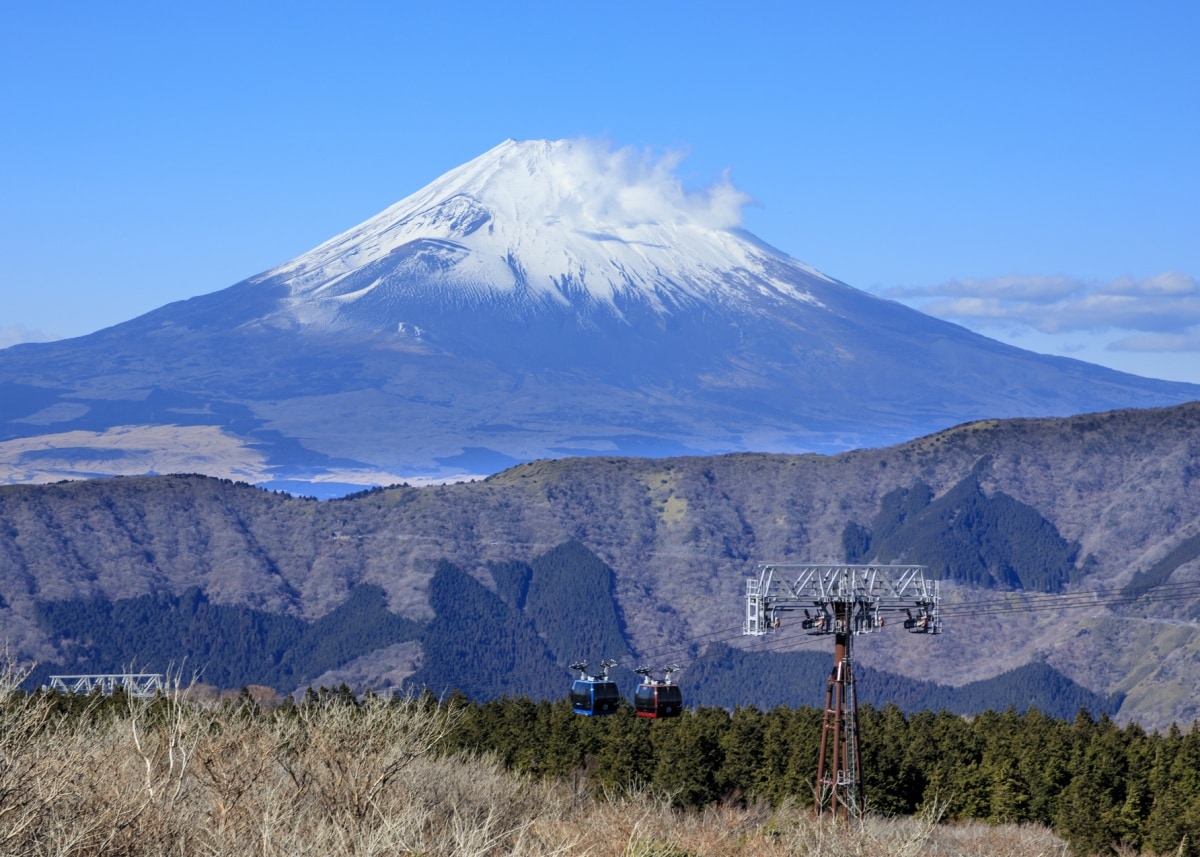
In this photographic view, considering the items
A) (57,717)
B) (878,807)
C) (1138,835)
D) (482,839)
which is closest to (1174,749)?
(1138,835)

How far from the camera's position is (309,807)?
5484 centimetres

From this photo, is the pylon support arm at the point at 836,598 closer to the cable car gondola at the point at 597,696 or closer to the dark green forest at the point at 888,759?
the cable car gondola at the point at 597,696

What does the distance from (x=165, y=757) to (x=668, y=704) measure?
90.3 ft

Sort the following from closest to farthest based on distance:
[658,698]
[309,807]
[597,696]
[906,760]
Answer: [309,807] < [658,698] < [597,696] < [906,760]

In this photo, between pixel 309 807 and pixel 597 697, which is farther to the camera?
pixel 597 697

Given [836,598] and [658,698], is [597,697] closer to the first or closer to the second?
[658,698]

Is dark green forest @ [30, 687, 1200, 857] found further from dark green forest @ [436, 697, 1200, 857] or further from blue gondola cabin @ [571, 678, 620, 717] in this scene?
blue gondola cabin @ [571, 678, 620, 717]

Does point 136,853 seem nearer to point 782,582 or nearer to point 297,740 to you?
point 297,740

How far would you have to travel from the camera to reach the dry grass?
39688 mm

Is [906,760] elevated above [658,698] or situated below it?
below

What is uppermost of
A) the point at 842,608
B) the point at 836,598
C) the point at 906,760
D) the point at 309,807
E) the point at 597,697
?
the point at 836,598

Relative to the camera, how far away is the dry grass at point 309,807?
39.7 m

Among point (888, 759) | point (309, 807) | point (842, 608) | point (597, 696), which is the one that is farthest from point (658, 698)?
point (309, 807)

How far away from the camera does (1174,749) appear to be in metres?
88.1
